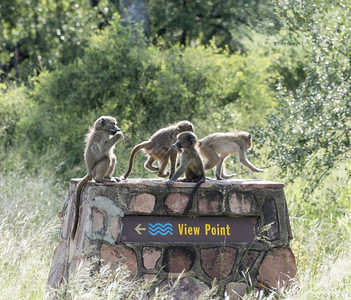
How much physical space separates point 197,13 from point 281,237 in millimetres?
18067

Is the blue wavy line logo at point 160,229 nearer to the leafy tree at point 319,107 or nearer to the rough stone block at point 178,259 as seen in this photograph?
the rough stone block at point 178,259

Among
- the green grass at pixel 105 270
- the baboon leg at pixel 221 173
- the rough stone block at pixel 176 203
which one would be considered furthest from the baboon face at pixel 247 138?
the rough stone block at pixel 176 203

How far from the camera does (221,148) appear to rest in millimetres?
6879

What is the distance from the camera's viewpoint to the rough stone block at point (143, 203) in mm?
5430

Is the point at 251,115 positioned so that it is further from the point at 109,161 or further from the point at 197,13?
the point at 197,13

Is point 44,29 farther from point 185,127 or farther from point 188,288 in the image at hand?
point 188,288

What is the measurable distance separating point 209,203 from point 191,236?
311mm

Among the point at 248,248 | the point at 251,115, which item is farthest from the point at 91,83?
the point at 248,248

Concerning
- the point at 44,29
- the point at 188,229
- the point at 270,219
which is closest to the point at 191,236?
the point at 188,229

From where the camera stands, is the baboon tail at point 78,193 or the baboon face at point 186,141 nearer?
the baboon tail at point 78,193

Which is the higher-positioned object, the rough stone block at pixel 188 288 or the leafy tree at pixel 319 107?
the leafy tree at pixel 319 107

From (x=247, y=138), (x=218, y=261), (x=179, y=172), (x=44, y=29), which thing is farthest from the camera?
(x=44, y=29)

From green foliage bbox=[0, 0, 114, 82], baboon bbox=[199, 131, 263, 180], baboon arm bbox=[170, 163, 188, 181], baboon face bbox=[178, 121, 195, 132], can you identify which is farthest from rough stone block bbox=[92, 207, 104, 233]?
green foliage bbox=[0, 0, 114, 82]

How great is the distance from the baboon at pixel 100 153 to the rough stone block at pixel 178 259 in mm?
762
